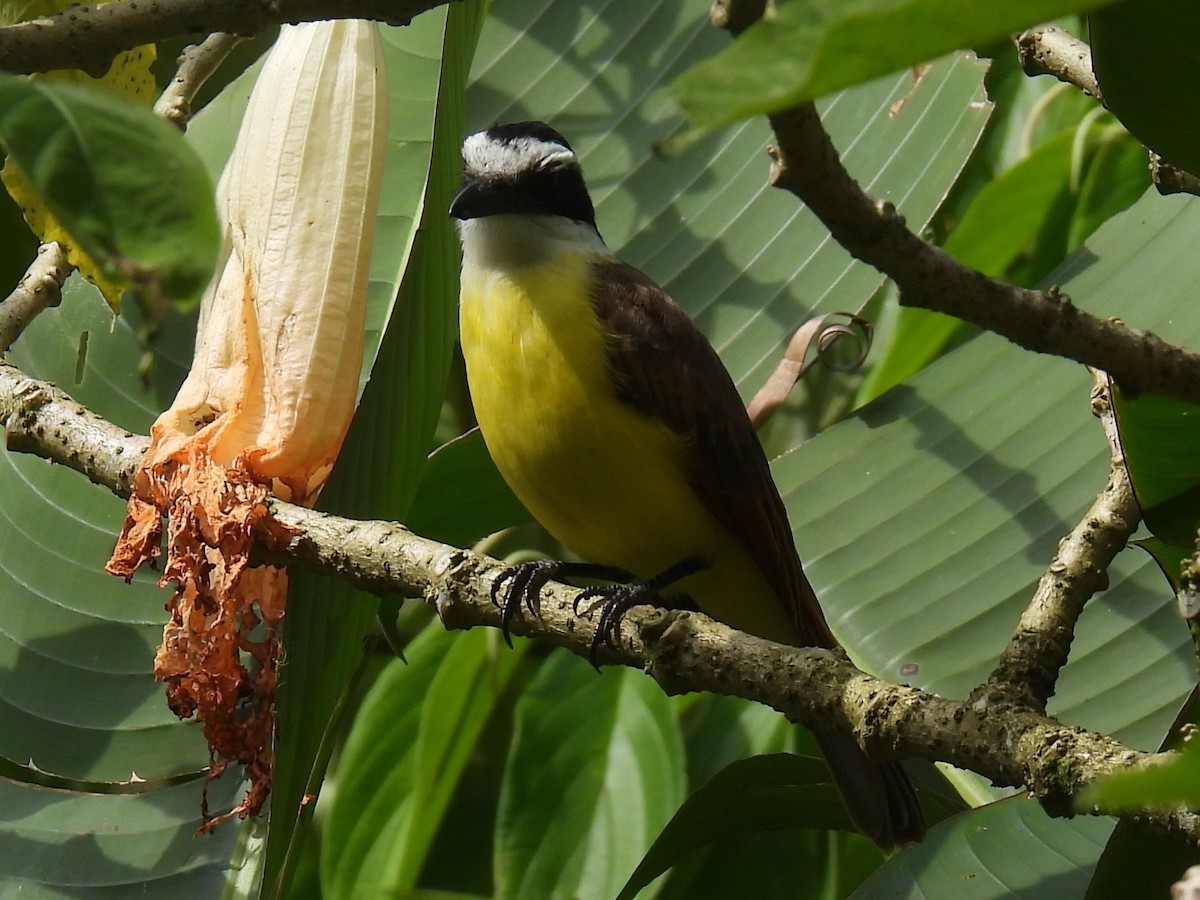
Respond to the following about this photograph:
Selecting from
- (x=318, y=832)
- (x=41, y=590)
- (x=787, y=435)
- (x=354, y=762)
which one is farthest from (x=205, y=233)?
(x=787, y=435)

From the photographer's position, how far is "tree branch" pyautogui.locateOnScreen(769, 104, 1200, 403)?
114cm

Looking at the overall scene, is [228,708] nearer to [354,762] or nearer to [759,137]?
[354,762]

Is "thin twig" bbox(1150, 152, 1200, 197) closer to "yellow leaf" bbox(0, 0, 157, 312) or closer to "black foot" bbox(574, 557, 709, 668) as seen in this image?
"black foot" bbox(574, 557, 709, 668)

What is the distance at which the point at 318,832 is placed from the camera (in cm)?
306

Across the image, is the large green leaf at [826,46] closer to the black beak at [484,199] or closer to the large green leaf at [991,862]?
the large green leaf at [991,862]

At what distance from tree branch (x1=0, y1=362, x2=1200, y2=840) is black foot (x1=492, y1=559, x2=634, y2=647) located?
0.5 inches

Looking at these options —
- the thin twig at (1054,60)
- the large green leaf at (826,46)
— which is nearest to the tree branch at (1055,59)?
the thin twig at (1054,60)

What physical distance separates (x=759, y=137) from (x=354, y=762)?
1667mm

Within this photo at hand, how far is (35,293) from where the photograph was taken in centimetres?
228

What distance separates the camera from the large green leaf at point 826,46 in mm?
489

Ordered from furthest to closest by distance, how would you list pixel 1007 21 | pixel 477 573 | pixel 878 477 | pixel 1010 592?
1. pixel 878 477
2. pixel 1010 592
3. pixel 477 573
4. pixel 1007 21

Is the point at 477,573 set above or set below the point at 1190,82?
below

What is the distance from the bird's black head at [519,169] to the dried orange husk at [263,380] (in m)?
0.59

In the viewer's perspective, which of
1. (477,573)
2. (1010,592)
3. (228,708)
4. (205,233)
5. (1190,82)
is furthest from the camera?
(1010,592)
